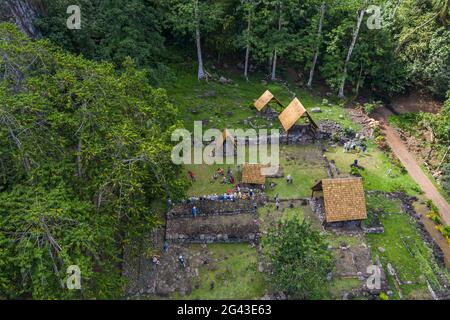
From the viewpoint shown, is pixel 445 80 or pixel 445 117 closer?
pixel 445 117

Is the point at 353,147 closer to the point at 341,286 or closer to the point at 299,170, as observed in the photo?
the point at 299,170

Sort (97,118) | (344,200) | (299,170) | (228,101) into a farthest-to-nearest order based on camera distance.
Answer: (228,101)
(299,170)
(344,200)
(97,118)

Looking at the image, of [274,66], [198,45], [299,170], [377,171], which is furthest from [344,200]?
[198,45]

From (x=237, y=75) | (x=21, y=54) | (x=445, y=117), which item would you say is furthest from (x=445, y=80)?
(x=21, y=54)

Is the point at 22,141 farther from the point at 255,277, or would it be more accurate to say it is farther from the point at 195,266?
the point at 255,277

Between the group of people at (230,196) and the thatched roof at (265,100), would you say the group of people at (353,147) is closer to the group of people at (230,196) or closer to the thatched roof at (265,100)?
the thatched roof at (265,100)
